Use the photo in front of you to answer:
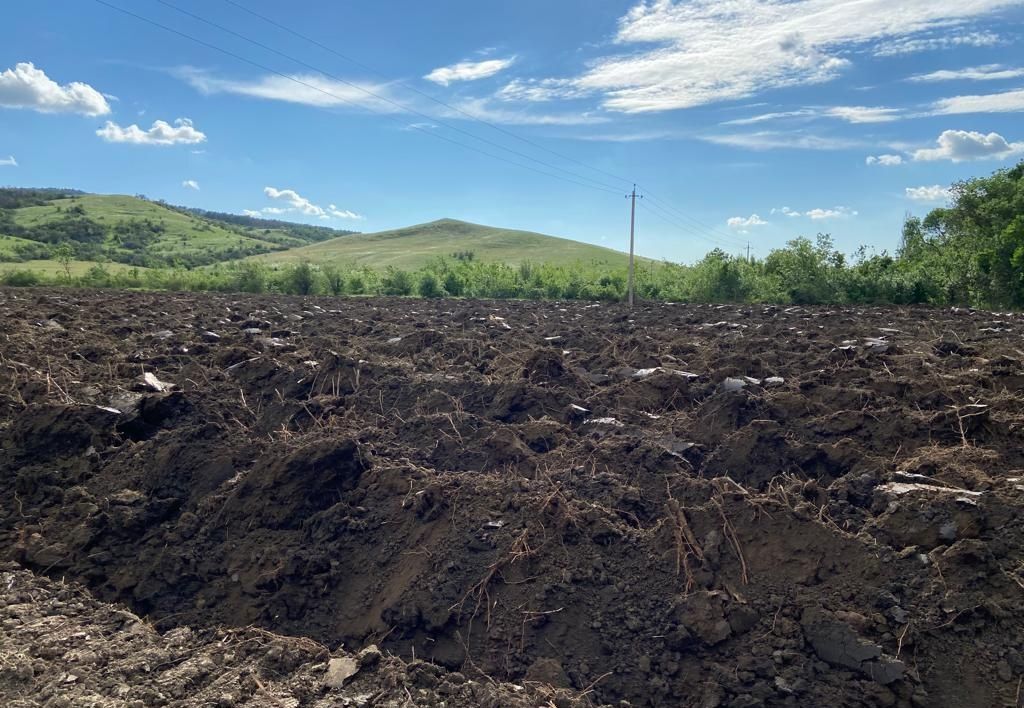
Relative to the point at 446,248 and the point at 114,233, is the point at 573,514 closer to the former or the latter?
the point at 446,248

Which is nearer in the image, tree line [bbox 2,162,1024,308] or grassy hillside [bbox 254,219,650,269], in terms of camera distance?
tree line [bbox 2,162,1024,308]

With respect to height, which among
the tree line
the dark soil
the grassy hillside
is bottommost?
the dark soil

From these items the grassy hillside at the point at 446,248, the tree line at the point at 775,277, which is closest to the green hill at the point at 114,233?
the grassy hillside at the point at 446,248

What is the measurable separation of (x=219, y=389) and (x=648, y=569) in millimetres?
6974

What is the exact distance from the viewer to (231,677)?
4648 mm

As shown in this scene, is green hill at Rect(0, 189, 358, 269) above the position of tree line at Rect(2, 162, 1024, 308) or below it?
above

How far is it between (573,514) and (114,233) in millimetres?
120773

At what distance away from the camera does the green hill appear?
8675 cm

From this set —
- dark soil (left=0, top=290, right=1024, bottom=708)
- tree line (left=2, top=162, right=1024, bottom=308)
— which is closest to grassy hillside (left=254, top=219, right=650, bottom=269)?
tree line (left=2, top=162, right=1024, bottom=308)

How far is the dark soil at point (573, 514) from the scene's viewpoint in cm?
457

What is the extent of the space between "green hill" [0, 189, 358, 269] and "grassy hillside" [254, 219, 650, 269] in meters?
13.7

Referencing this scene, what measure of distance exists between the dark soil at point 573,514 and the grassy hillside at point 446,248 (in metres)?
70.6

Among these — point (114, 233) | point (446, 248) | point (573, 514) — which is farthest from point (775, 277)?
point (114, 233)

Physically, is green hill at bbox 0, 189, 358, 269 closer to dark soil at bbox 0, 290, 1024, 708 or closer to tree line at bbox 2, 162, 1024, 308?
tree line at bbox 2, 162, 1024, 308
